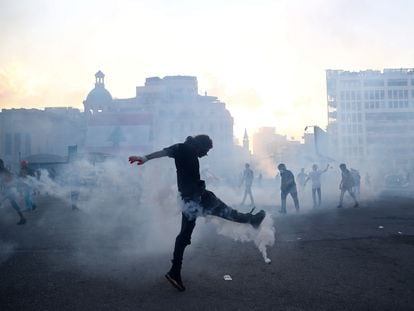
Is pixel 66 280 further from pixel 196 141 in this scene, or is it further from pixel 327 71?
pixel 327 71

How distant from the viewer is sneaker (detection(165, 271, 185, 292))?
413 cm

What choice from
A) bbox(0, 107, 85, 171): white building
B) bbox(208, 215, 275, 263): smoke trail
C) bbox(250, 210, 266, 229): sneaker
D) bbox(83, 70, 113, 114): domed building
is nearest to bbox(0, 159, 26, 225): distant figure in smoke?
bbox(208, 215, 275, 263): smoke trail

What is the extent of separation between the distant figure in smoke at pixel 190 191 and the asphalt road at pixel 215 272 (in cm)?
61

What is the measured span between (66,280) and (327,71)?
250 ft

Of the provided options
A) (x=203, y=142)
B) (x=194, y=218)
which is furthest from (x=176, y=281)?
(x=203, y=142)

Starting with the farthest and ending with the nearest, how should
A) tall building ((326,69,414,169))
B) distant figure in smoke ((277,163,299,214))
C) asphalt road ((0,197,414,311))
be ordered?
1. tall building ((326,69,414,169))
2. distant figure in smoke ((277,163,299,214))
3. asphalt road ((0,197,414,311))

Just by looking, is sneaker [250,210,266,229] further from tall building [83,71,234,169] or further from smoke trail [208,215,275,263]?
tall building [83,71,234,169]

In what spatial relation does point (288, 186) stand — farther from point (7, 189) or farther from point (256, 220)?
point (7, 189)

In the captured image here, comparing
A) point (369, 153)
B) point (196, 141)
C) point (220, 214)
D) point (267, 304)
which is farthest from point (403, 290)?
point (369, 153)

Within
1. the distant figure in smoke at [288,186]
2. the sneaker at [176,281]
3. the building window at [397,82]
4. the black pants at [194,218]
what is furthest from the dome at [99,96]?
the sneaker at [176,281]

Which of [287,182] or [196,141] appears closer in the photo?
[196,141]

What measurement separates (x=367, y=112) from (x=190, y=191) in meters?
71.8

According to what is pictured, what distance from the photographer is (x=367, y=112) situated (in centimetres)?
6856

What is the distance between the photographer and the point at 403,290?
4.05 m
